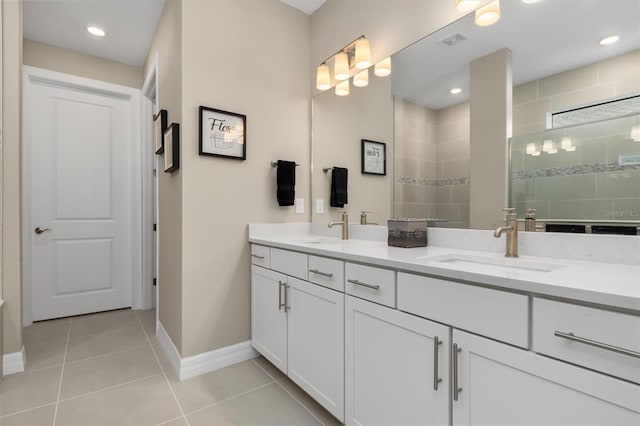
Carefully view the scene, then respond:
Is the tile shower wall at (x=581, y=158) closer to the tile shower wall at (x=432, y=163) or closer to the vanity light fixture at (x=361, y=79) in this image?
the tile shower wall at (x=432, y=163)

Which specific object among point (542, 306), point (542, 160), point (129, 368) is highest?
point (542, 160)

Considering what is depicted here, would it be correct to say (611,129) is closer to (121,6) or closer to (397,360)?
(397,360)

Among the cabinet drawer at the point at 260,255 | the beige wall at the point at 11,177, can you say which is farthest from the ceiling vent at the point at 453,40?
the beige wall at the point at 11,177

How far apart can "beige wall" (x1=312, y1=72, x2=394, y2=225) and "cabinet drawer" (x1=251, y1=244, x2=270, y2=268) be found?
588mm

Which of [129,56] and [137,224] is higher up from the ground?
[129,56]

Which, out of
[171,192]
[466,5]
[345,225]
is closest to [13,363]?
[171,192]

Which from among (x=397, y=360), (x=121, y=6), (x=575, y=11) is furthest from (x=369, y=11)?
(x=397, y=360)

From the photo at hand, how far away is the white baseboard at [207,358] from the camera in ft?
6.58

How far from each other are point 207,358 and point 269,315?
1.71 feet

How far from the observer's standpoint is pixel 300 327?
1699mm

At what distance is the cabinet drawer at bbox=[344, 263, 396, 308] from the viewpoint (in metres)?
1.21

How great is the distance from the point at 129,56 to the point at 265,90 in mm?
1810

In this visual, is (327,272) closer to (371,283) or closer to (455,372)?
(371,283)

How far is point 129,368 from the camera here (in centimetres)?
210
